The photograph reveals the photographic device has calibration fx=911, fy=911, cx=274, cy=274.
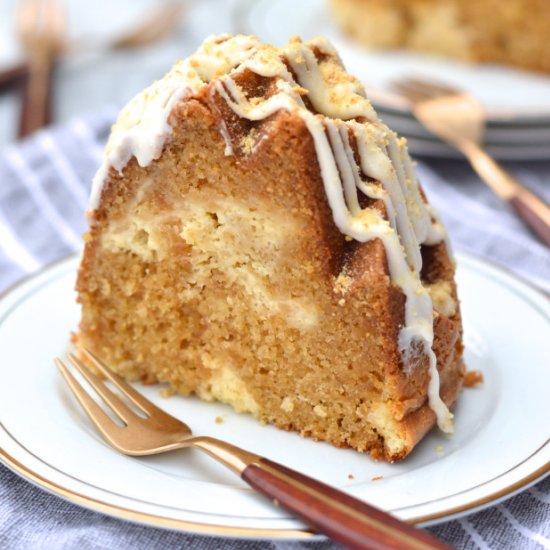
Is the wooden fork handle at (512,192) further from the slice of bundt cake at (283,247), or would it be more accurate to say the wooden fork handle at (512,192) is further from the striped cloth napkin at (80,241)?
the slice of bundt cake at (283,247)

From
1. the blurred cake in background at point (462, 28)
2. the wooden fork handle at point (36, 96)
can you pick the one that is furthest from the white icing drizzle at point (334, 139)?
the blurred cake in background at point (462, 28)

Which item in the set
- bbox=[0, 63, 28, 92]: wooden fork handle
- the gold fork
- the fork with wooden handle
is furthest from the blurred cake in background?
the fork with wooden handle

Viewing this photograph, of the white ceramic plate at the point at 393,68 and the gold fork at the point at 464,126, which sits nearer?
the gold fork at the point at 464,126

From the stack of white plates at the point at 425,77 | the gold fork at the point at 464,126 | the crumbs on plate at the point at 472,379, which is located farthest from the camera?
the stack of white plates at the point at 425,77

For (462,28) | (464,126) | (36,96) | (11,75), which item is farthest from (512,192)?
(11,75)

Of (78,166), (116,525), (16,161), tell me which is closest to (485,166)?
(78,166)

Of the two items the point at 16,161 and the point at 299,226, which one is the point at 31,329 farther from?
the point at 16,161

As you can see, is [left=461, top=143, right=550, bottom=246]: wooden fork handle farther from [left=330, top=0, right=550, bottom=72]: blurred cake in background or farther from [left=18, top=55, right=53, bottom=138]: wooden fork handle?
[left=18, top=55, right=53, bottom=138]: wooden fork handle
